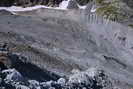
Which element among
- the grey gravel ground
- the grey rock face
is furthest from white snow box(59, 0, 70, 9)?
the grey gravel ground

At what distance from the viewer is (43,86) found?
3.17 m

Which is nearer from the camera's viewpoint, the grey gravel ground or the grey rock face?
the grey gravel ground

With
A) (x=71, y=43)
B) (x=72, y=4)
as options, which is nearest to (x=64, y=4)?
(x=72, y=4)

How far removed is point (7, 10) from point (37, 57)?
0.93m

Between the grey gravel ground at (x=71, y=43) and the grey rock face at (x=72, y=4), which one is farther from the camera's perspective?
the grey rock face at (x=72, y=4)

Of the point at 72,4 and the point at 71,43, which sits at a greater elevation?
the point at 72,4

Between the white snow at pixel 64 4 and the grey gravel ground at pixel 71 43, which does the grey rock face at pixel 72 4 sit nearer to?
the white snow at pixel 64 4

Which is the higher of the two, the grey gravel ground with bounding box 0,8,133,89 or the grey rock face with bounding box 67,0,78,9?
the grey rock face with bounding box 67,0,78,9

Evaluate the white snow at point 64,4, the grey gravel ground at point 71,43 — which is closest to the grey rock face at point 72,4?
the white snow at point 64,4

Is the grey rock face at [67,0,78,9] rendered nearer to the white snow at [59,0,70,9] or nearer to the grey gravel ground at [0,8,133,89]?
the white snow at [59,0,70,9]

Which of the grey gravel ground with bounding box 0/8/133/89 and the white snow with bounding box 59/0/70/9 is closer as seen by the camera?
the grey gravel ground with bounding box 0/8/133/89

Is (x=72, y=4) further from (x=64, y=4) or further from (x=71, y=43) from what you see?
(x=71, y=43)

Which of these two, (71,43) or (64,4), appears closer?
(71,43)

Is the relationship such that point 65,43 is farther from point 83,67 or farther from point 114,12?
point 114,12
